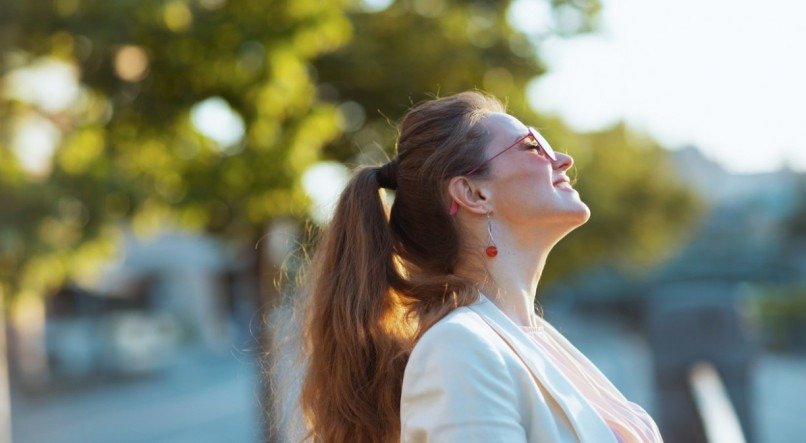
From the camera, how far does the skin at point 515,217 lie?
8.23 feet

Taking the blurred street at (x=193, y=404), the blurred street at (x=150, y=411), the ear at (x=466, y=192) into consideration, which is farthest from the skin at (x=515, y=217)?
the blurred street at (x=150, y=411)

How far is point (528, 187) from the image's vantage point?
254cm

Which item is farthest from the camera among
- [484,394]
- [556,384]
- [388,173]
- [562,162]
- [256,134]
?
[256,134]

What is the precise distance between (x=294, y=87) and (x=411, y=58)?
7.53ft

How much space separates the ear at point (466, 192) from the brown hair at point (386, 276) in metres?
0.02

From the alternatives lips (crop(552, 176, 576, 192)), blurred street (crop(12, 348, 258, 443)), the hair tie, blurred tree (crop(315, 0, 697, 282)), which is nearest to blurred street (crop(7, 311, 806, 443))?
blurred street (crop(12, 348, 258, 443))

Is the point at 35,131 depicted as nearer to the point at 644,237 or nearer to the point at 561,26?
the point at 561,26

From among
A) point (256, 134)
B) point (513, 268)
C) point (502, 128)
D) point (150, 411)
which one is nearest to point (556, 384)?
point (513, 268)

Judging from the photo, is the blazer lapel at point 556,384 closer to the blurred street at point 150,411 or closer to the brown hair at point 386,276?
the brown hair at point 386,276

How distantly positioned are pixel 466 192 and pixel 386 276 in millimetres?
248

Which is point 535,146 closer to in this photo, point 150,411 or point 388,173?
point 388,173

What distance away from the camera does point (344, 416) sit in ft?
8.32

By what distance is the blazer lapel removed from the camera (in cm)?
222

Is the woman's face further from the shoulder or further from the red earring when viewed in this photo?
the shoulder
